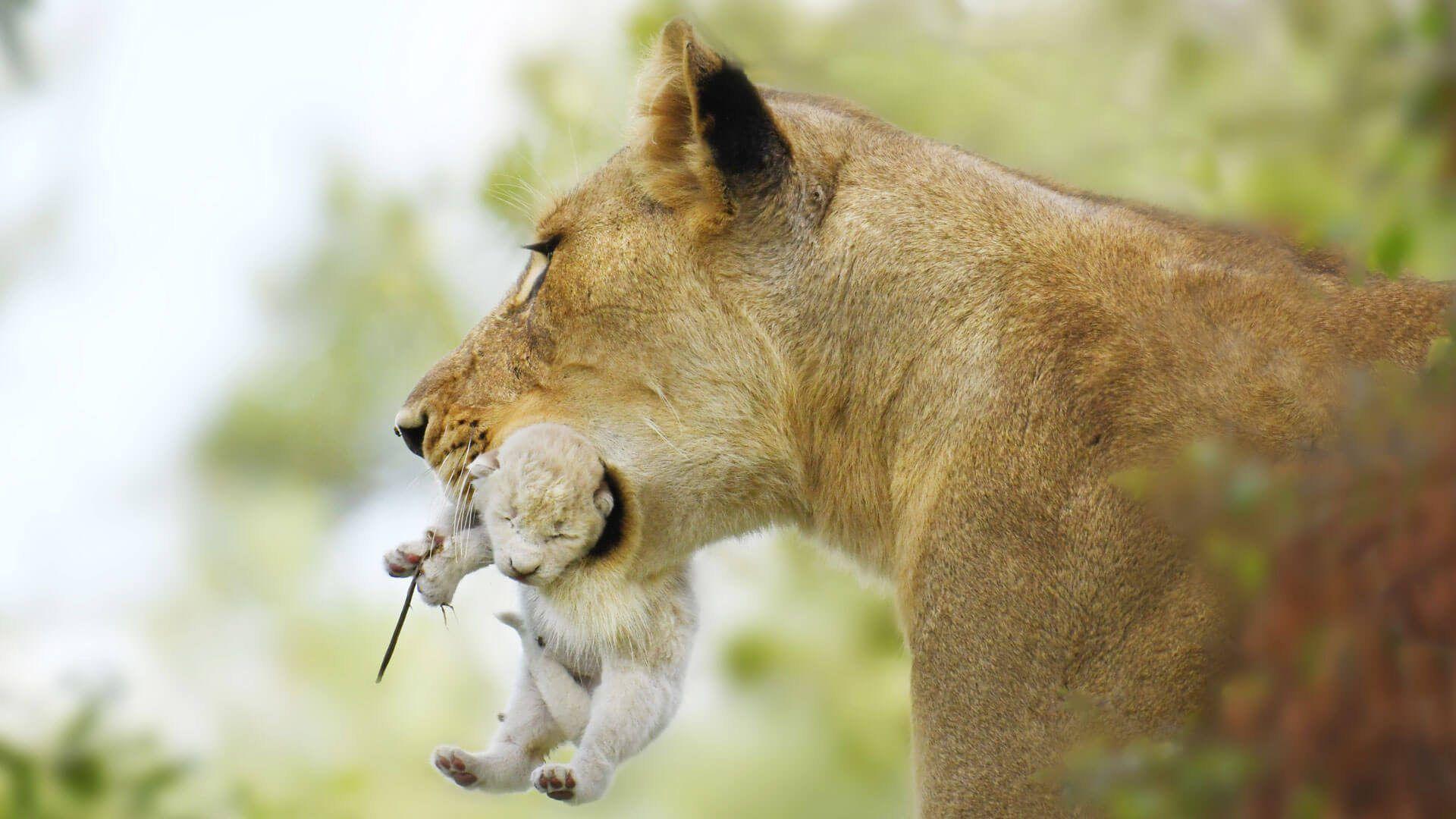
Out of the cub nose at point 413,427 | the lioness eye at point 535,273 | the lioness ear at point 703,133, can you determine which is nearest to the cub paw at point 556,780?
the cub nose at point 413,427

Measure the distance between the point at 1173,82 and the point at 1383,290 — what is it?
4.31m

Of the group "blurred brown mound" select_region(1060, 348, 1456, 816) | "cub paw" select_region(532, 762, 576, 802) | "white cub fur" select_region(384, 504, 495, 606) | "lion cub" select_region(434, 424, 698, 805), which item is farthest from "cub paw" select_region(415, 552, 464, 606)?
"blurred brown mound" select_region(1060, 348, 1456, 816)

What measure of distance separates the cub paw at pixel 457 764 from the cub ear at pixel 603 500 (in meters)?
0.64

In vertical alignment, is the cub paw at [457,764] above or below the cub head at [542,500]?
below

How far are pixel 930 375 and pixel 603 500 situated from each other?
33.3 inches

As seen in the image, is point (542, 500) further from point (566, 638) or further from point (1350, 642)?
point (1350, 642)

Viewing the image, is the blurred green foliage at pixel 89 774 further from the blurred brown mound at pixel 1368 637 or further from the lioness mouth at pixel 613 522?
the blurred brown mound at pixel 1368 637

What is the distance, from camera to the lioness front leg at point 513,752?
3332 millimetres

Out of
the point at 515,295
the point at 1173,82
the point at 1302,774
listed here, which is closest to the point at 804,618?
the point at 1173,82

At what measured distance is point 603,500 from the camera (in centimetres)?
336

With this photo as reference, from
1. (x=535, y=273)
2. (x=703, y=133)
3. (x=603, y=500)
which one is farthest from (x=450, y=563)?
(x=703, y=133)

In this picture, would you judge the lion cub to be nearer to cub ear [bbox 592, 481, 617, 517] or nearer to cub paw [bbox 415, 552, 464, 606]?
cub ear [bbox 592, 481, 617, 517]

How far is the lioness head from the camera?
10.6 ft

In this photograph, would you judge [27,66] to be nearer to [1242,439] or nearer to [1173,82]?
[1173,82]
